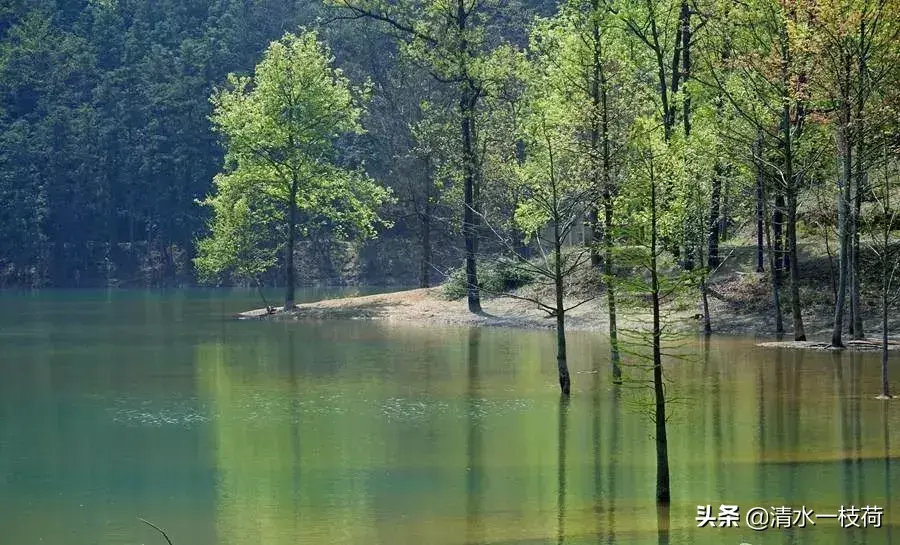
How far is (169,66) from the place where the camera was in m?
113

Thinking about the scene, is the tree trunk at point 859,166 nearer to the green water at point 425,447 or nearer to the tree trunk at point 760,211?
the green water at point 425,447

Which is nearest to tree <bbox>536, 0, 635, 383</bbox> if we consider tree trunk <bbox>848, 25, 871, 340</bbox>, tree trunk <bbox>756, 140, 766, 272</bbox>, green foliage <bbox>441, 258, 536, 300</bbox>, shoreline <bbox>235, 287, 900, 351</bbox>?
shoreline <bbox>235, 287, 900, 351</bbox>

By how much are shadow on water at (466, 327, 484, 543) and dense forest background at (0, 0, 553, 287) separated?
66.5m

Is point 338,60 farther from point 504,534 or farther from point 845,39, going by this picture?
point 504,534

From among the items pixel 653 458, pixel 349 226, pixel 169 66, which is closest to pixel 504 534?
pixel 653 458

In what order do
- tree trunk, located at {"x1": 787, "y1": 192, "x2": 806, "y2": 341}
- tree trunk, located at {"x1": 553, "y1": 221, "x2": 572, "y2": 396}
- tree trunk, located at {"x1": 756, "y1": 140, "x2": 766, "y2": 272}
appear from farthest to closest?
tree trunk, located at {"x1": 756, "y1": 140, "x2": 766, "y2": 272}, tree trunk, located at {"x1": 787, "y1": 192, "x2": 806, "y2": 341}, tree trunk, located at {"x1": 553, "y1": 221, "x2": 572, "y2": 396}

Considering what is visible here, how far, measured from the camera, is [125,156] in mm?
113938

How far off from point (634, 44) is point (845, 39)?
17870 mm

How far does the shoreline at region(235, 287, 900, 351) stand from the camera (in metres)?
44.2

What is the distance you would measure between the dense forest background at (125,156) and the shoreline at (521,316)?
40103mm

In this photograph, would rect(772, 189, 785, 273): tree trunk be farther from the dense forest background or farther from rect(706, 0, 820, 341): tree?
the dense forest background

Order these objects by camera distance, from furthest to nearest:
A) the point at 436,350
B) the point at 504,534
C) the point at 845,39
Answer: the point at 436,350
the point at 845,39
the point at 504,534

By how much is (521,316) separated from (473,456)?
3115 cm

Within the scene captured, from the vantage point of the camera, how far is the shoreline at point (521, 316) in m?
44.2
